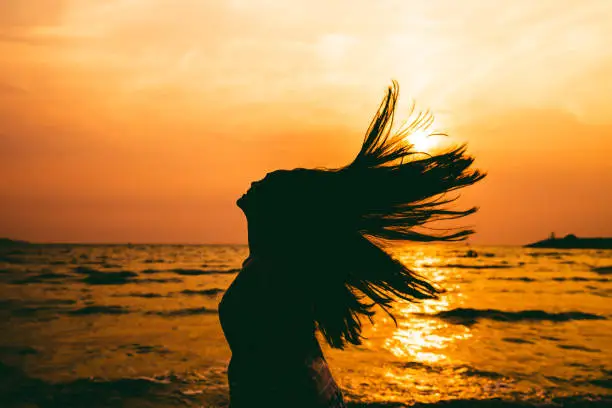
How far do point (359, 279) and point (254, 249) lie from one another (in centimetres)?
65

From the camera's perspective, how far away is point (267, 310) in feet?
6.32

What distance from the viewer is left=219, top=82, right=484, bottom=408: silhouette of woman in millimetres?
1941

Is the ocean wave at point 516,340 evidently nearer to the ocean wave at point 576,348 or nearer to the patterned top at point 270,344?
the ocean wave at point 576,348

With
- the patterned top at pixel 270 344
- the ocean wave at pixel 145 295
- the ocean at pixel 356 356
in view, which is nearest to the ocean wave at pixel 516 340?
the ocean at pixel 356 356

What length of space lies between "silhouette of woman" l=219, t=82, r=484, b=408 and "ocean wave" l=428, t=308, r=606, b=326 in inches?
459

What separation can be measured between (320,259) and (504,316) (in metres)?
14.1

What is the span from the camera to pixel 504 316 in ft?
48.5

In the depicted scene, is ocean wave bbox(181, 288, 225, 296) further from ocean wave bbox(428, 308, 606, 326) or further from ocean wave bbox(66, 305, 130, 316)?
ocean wave bbox(428, 308, 606, 326)

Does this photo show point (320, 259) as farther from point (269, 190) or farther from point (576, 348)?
point (576, 348)

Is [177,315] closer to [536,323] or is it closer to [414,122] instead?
[536,323]

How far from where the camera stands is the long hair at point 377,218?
7.74ft

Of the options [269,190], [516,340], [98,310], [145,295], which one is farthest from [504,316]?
[269,190]

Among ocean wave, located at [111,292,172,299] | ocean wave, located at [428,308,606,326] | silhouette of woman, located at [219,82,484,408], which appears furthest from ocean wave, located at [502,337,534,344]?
ocean wave, located at [111,292,172,299]

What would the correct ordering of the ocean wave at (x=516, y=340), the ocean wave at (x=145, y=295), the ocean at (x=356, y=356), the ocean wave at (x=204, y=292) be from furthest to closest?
the ocean wave at (x=204, y=292) → the ocean wave at (x=145, y=295) → the ocean wave at (x=516, y=340) → the ocean at (x=356, y=356)
